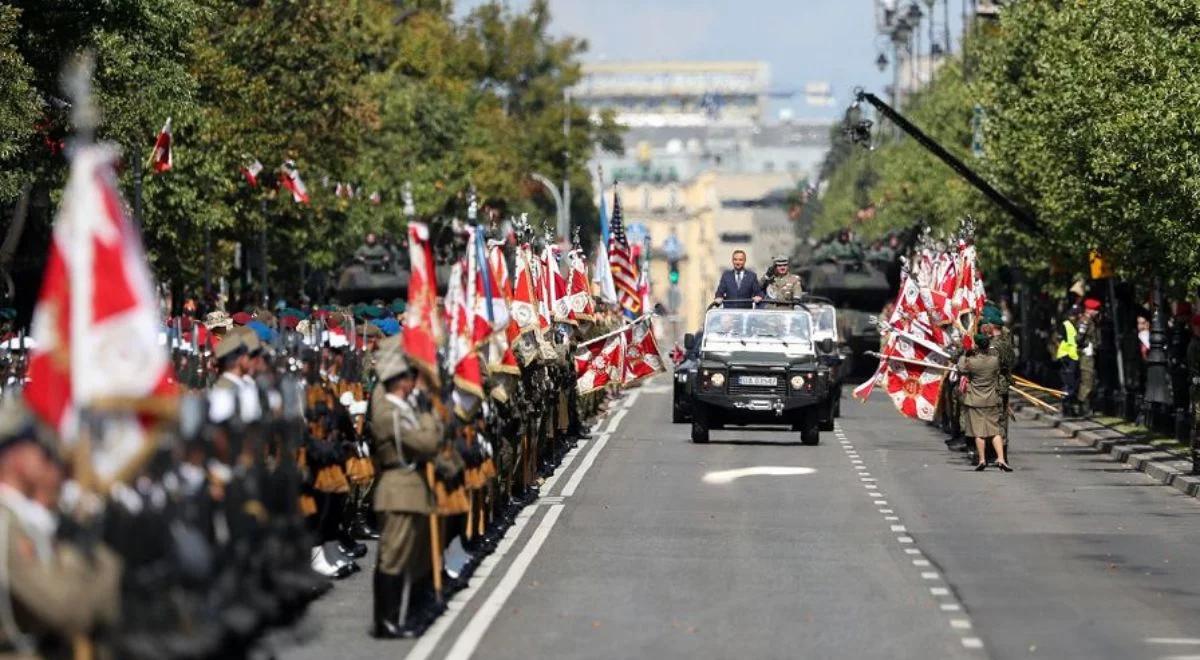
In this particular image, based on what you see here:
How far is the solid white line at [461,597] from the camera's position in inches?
679

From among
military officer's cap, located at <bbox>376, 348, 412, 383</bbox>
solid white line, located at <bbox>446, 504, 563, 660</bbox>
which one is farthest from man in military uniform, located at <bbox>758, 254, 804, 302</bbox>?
military officer's cap, located at <bbox>376, 348, 412, 383</bbox>

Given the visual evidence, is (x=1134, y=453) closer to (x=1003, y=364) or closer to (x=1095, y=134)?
(x=1003, y=364)

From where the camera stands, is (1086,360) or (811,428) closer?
(811,428)

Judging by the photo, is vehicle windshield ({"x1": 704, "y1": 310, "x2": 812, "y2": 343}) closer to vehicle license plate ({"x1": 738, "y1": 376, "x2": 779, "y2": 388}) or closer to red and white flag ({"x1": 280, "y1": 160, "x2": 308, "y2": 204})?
vehicle license plate ({"x1": 738, "y1": 376, "x2": 779, "y2": 388})

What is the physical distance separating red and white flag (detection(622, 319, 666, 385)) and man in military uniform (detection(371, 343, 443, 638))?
84.1ft

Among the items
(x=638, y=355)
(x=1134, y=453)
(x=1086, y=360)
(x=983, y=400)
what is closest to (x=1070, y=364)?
(x=1086, y=360)

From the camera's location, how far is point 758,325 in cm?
4091

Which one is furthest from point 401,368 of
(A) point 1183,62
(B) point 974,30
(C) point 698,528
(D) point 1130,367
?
(B) point 974,30

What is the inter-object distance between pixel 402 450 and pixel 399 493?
0.29 m

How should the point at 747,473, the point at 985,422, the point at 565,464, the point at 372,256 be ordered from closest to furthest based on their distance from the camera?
1. the point at 747,473
2. the point at 985,422
3. the point at 565,464
4. the point at 372,256

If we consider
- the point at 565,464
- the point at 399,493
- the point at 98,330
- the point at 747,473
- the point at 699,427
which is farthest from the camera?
the point at 699,427

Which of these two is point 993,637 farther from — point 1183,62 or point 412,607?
point 1183,62

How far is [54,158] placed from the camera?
42.7 m

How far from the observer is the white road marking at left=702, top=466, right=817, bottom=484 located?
32750mm
